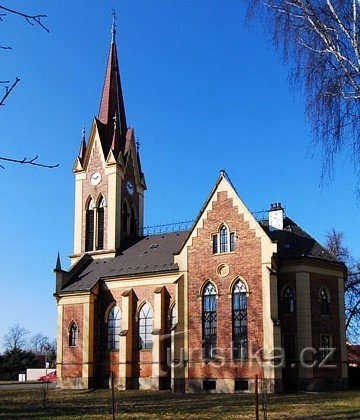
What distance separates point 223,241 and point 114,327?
11.2 m

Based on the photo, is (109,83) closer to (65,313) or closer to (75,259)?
(75,259)

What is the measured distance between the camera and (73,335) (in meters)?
44.0

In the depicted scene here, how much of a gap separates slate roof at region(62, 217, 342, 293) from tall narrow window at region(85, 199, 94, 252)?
1.43 metres

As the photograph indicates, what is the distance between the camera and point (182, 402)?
28.7 metres

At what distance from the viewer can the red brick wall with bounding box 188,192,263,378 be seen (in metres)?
35.5

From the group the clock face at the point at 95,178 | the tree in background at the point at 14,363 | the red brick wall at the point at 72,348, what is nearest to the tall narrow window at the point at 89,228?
the clock face at the point at 95,178

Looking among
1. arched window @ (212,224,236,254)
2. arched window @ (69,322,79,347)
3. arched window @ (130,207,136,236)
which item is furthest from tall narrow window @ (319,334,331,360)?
arched window @ (130,207,136,236)

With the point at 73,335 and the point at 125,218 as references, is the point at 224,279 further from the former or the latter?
the point at 125,218

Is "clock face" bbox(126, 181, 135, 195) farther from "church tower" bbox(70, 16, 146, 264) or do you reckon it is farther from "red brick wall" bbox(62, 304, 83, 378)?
"red brick wall" bbox(62, 304, 83, 378)

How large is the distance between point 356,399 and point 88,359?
66.5 feet

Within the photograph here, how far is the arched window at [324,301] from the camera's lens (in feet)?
122

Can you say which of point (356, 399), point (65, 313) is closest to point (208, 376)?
point (356, 399)

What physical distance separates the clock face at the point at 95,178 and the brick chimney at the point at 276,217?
52.1 feet

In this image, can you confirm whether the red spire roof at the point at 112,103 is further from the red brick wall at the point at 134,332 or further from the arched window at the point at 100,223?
the red brick wall at the point at 134,332
